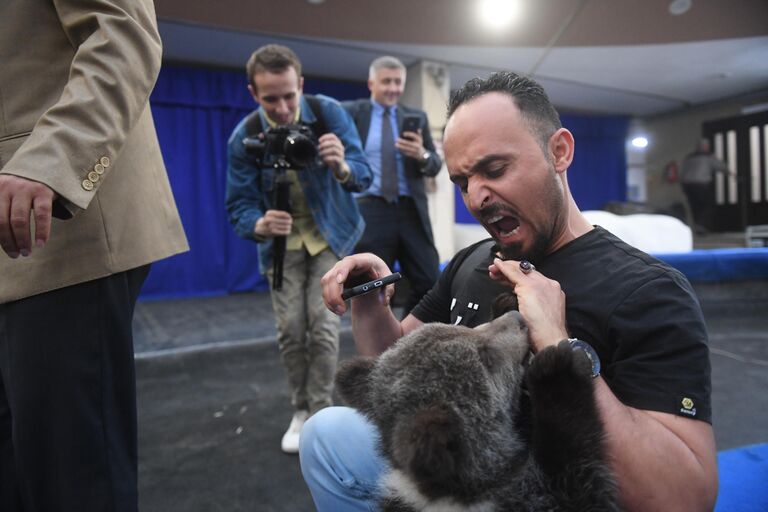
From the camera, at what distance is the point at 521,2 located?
20.7 ft

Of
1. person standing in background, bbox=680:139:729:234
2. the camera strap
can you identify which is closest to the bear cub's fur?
the camera strap

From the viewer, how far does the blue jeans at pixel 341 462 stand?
50.3 inches

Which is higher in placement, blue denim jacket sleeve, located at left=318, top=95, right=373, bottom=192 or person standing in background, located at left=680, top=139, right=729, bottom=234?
blue denim jacket sleeve, located at left=318, top=95, right=373, bottom=192

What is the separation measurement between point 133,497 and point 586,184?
1227 cm

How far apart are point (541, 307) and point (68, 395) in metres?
1.11

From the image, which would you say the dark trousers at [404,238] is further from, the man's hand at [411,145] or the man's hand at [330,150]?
the man's hand at [330,150]

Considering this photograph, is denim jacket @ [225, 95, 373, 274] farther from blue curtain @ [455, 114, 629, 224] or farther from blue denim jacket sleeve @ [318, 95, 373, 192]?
blue curtain @ [455, 114, 629, 224]

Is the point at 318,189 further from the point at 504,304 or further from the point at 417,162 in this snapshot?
the point at 504,304

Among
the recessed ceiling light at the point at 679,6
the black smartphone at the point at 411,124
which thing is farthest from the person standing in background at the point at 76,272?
the recessed ceiling light at the point at 679,6

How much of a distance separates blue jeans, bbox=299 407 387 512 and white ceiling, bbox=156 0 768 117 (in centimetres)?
562

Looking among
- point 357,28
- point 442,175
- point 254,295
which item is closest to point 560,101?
point 442,175

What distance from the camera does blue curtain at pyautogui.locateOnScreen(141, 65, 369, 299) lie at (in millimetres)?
7605

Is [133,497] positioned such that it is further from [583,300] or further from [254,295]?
[254,295]

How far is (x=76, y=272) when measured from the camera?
1205 mm
